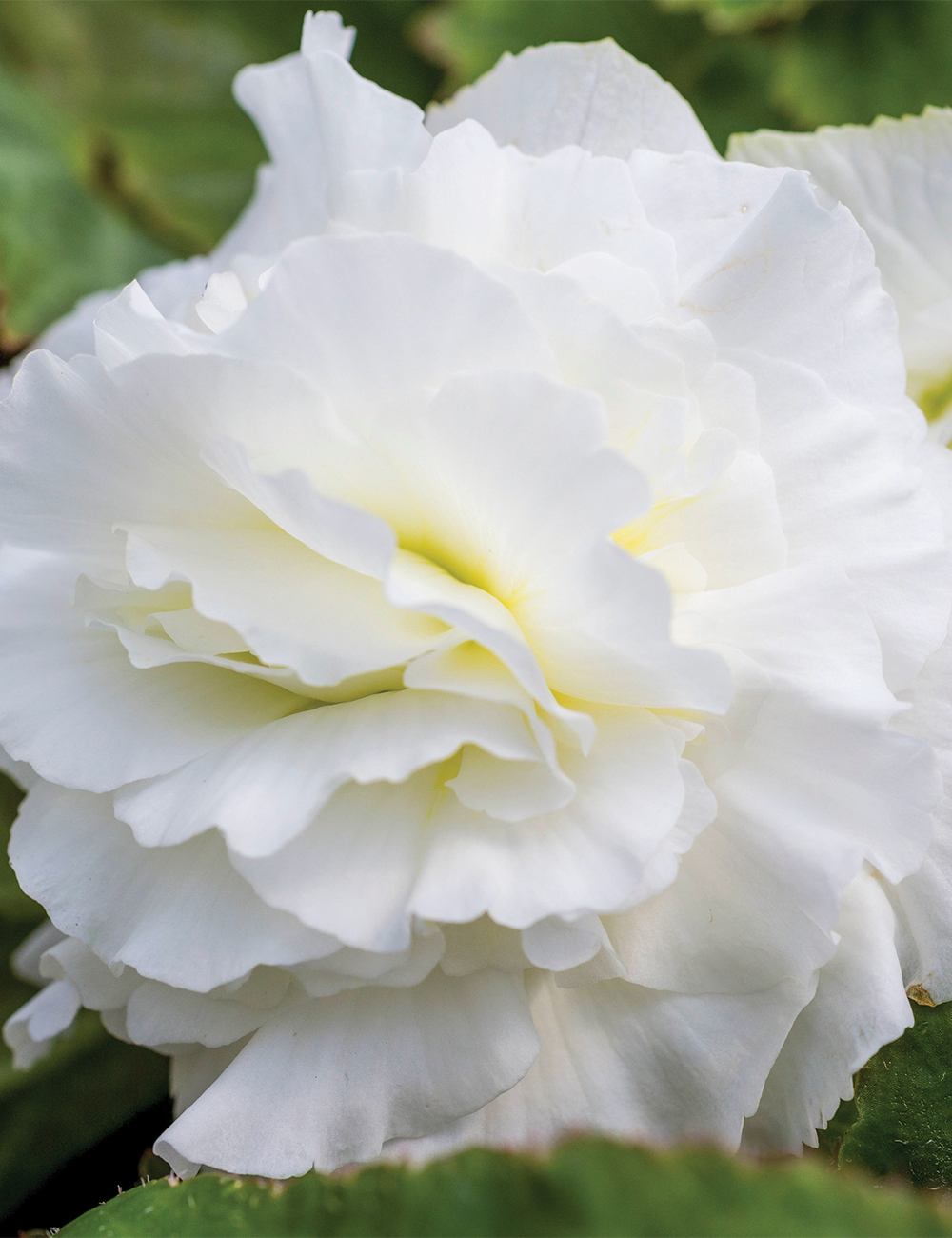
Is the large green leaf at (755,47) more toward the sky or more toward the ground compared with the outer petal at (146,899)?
more toward the sky

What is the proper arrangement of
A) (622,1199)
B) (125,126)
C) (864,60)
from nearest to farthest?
1. (622,1199)
2. (864,60)
3. (125,126)

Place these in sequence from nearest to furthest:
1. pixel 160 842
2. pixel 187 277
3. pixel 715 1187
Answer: pixel 715 1187 < pixel 160 842 < pixel 187 277

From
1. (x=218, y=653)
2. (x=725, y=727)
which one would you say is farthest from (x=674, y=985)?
(x=218, y=653)

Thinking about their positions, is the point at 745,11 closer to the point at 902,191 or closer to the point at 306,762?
the point at 902,191

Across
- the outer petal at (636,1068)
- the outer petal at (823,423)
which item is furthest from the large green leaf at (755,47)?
the outer petal at (636,1068)

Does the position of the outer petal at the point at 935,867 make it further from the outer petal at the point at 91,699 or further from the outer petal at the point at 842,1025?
the outer petal at the point at 91,699

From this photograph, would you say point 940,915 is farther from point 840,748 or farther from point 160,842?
point 160,842

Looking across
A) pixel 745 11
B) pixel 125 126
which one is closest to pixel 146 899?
pixel 745 11
